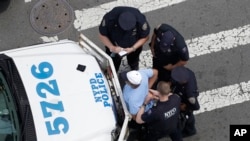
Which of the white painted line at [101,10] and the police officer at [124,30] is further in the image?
the white painted line at [101,10]

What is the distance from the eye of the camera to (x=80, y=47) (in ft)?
22.6

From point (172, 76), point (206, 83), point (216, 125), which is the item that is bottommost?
point (216, 125)

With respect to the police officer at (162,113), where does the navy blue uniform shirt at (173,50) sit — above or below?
above

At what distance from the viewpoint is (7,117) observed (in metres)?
6.03

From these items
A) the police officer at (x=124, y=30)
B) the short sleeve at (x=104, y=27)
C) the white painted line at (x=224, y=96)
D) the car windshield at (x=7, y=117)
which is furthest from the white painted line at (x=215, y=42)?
the car windshield at (x=7, y=117)

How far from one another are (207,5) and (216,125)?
209 cm

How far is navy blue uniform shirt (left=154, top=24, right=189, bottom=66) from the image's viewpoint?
649cm

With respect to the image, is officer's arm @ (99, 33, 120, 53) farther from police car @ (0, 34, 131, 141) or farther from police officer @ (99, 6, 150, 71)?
police car @ (0, 34, 131, 141)

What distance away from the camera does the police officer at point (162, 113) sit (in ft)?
20.0

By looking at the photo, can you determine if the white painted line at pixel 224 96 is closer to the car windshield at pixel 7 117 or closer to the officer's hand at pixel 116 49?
the officer's hand at pixel 116 49

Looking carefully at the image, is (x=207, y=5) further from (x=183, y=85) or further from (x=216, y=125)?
(x=183, y=85)

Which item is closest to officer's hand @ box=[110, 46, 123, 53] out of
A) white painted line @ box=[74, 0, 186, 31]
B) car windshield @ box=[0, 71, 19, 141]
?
car windshield @ box=[0, 71, 19, 141]

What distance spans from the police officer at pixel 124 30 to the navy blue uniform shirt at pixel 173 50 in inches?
10.4

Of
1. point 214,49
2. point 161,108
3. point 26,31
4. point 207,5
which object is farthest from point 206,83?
point 26,31
